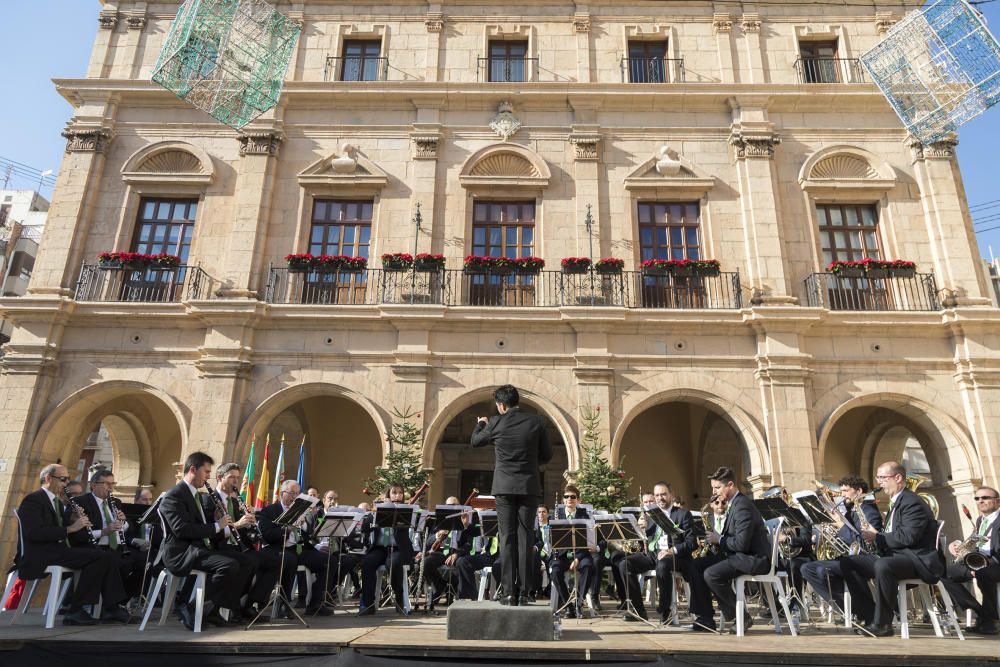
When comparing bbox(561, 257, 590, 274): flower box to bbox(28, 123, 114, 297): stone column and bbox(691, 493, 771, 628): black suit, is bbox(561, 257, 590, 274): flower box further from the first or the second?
bbox(28, 123, 114, 297): stone column

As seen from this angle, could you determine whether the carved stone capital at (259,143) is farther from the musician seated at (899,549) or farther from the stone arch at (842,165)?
the musician seated at (899,549)

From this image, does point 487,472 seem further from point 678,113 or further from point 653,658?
point 653,658

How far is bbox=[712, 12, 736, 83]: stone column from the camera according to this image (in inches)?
577

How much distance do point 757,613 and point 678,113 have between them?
10.6 m

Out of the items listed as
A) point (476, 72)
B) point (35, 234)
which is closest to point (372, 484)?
point (476, 72)

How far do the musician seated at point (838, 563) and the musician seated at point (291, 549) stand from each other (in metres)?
A: 5.31

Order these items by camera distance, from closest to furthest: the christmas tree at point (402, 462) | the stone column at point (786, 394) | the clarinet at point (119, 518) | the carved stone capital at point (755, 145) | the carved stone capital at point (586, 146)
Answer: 1. the clarinet at point (119, 518)
2. the christmas tree at point (402, 462)
3. the stone column at point (786, 394)
4. the carved stone capital at point (755, 145)
5. the carved stone capital at point (586, 146)

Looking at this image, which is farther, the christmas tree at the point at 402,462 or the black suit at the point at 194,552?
the christmas tree at the point at 402,462

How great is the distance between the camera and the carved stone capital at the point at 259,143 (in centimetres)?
1405

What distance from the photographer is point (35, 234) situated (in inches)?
1399

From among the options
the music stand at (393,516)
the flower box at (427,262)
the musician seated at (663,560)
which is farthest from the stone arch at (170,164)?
the musician seated at (663,560)

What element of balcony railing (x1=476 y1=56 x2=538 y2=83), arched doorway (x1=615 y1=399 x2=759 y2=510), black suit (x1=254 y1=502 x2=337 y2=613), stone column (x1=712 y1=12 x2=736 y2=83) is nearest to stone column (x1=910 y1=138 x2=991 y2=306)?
stone column (x1=712 y1=12 x2=736 y2=83)

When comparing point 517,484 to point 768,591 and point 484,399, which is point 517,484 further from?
point 484,399

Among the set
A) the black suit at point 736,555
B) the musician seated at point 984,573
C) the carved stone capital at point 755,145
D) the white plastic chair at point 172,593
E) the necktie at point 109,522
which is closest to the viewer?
the white plastic chair at point 172,593
